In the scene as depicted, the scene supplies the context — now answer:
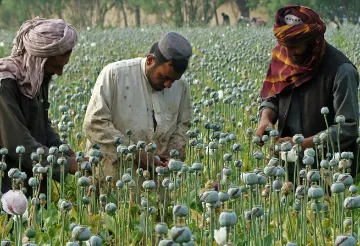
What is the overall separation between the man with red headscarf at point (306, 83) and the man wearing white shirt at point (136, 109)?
0.52m

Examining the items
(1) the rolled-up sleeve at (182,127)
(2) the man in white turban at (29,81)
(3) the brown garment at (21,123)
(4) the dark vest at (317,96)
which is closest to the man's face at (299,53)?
(4) the dark vest at (317,96)

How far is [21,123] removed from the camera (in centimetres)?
432

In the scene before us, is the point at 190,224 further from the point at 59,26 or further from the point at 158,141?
the point at 59,26

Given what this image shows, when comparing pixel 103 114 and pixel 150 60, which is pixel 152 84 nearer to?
pixel 150 60

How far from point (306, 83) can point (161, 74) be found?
1074 mm

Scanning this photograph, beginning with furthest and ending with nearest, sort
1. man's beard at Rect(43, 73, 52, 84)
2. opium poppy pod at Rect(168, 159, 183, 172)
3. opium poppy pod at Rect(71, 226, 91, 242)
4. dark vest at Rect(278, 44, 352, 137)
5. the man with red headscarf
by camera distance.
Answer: dark vest at Rect(278, 44, 352, 137) → the man with red headscarf → man's beard at Rect(43, 73, 52, 84) → opium poppy pod at Rect(168, 159, 183, 172) → opium poppy pod at Rect(71, 226, 91, 242)

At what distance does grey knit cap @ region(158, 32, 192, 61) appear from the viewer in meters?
4.45

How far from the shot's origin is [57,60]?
4.39m

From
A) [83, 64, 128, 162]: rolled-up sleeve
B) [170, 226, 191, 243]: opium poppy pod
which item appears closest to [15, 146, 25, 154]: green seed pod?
[83, 64, 128, 162]: rolled-up sleeve

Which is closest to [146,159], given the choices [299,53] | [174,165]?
[174,165]

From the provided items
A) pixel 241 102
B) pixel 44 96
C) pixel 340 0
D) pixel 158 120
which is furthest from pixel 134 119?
pixel 340 0

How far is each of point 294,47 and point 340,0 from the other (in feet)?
101

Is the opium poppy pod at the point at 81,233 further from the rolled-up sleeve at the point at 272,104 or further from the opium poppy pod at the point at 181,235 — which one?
the rolled-up sleeve at the point at 272,104

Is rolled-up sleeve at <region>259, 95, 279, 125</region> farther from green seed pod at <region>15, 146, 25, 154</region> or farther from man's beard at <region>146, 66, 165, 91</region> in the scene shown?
green seed pod at <region>15, 146, 25, 154</region>
